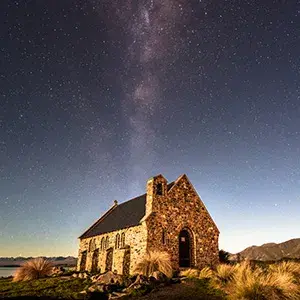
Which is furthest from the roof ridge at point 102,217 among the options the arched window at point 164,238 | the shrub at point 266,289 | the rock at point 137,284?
the shrub at point 266,289

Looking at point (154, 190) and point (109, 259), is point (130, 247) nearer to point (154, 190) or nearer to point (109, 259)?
point (109, 259)

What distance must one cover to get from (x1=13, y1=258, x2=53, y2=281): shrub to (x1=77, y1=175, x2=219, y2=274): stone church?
609 centimetres

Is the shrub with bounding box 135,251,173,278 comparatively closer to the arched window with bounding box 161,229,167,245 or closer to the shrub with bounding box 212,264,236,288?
the arched window with bounding box 161,229,167,245

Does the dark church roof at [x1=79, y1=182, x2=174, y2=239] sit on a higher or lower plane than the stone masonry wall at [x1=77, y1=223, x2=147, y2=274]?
higher

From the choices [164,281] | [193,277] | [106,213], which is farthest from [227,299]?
[106,213]

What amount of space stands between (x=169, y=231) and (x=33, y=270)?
12.8 metres

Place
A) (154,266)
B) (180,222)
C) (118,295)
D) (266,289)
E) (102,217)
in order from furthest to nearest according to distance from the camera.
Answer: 1. (102,217)
2. (180,222)
3. (154,266)
4. (118,295)
5. (266,289)

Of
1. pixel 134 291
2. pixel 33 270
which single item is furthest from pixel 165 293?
pixel 33 270

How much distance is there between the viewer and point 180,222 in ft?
82.9

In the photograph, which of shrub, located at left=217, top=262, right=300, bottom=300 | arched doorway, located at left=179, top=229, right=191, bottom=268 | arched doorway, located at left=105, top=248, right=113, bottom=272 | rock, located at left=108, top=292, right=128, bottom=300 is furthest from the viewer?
arched doorway, located at left=105, top=248, right=113, bottom=272

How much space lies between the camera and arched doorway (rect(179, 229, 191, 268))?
24.9 metres

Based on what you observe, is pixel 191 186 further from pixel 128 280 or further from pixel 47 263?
pixel 47 263

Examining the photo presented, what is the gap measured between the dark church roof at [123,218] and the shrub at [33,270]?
752 cm

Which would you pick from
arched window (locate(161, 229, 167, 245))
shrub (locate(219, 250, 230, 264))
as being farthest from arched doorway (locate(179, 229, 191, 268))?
shrub (locate(219, 250, 230, 264))
